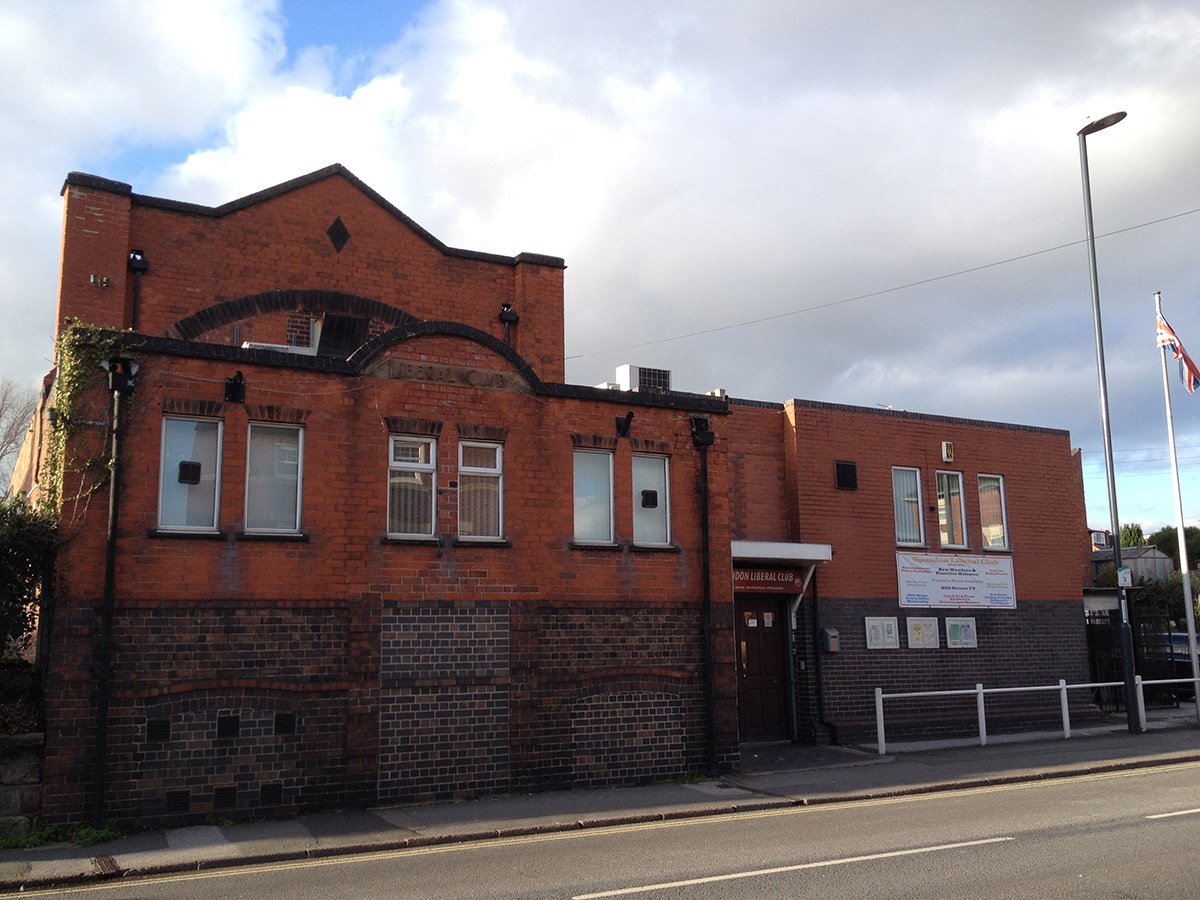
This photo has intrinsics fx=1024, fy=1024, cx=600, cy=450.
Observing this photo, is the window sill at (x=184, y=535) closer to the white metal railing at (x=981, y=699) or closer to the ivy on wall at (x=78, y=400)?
the ivy on wall at (x=78, y=400)

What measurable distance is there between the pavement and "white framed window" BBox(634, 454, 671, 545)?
12.3 ft

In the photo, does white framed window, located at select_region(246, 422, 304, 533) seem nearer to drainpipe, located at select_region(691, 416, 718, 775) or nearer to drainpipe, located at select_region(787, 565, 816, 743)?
drainpipe, located at select_region(691, 416, 718, 775)

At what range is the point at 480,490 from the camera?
1484cm

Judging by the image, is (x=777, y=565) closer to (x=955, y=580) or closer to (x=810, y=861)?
(x=955, y=580)

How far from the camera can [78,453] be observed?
12.2 meters

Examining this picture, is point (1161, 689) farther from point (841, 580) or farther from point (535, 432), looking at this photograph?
point (535, 432)

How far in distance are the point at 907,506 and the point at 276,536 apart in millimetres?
12971

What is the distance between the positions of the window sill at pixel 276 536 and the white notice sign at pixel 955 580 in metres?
12.0

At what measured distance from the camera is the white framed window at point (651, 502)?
1603 cm

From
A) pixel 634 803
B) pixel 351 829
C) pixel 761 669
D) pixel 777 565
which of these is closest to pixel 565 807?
pixel 634 803

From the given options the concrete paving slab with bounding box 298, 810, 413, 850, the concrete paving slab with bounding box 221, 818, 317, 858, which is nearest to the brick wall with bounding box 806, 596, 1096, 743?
the concrete paving slab with bounding box 298, 810, 413, 850

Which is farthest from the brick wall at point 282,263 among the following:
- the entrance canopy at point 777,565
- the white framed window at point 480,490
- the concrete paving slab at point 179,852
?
the concrete paving slab at point 179,852

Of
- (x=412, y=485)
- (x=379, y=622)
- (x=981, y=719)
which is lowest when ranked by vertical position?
(x=981, y=719)

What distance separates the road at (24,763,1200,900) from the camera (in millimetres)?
8609
